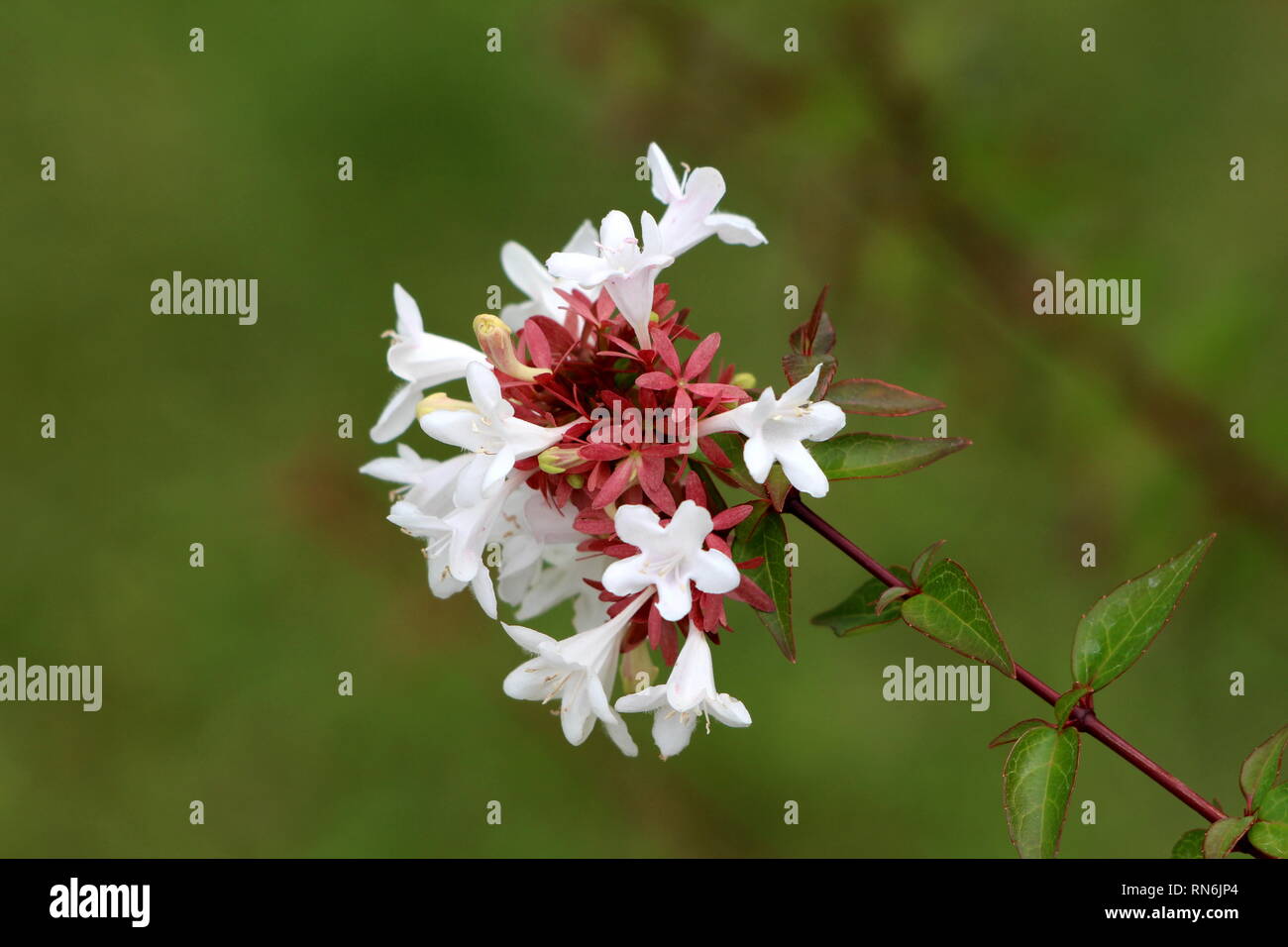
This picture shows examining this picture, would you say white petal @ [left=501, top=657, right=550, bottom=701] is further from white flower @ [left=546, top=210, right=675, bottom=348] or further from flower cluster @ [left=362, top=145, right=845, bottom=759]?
white flower @ [left=546, top=210, right=675, bottom=348]

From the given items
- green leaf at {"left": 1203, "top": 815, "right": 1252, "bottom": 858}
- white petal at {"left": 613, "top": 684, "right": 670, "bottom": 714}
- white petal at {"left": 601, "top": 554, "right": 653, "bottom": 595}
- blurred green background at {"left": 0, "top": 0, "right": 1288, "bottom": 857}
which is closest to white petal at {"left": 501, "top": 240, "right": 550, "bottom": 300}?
white petal at {"left": 601, "top": 554, "right": 653, "bottom": 595}

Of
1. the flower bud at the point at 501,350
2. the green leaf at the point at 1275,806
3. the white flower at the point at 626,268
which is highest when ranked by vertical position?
the white flower at the point at 626,268

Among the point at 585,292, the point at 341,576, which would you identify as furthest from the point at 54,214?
the point at 585,292

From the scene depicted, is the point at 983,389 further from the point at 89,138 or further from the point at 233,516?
the point at 89,138

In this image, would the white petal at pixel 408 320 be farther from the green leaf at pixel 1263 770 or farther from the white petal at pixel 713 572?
the green leaf at pixel 1263 770

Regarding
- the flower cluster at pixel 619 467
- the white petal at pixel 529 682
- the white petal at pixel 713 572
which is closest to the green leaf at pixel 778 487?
the flower cluster at pixel 619 467
